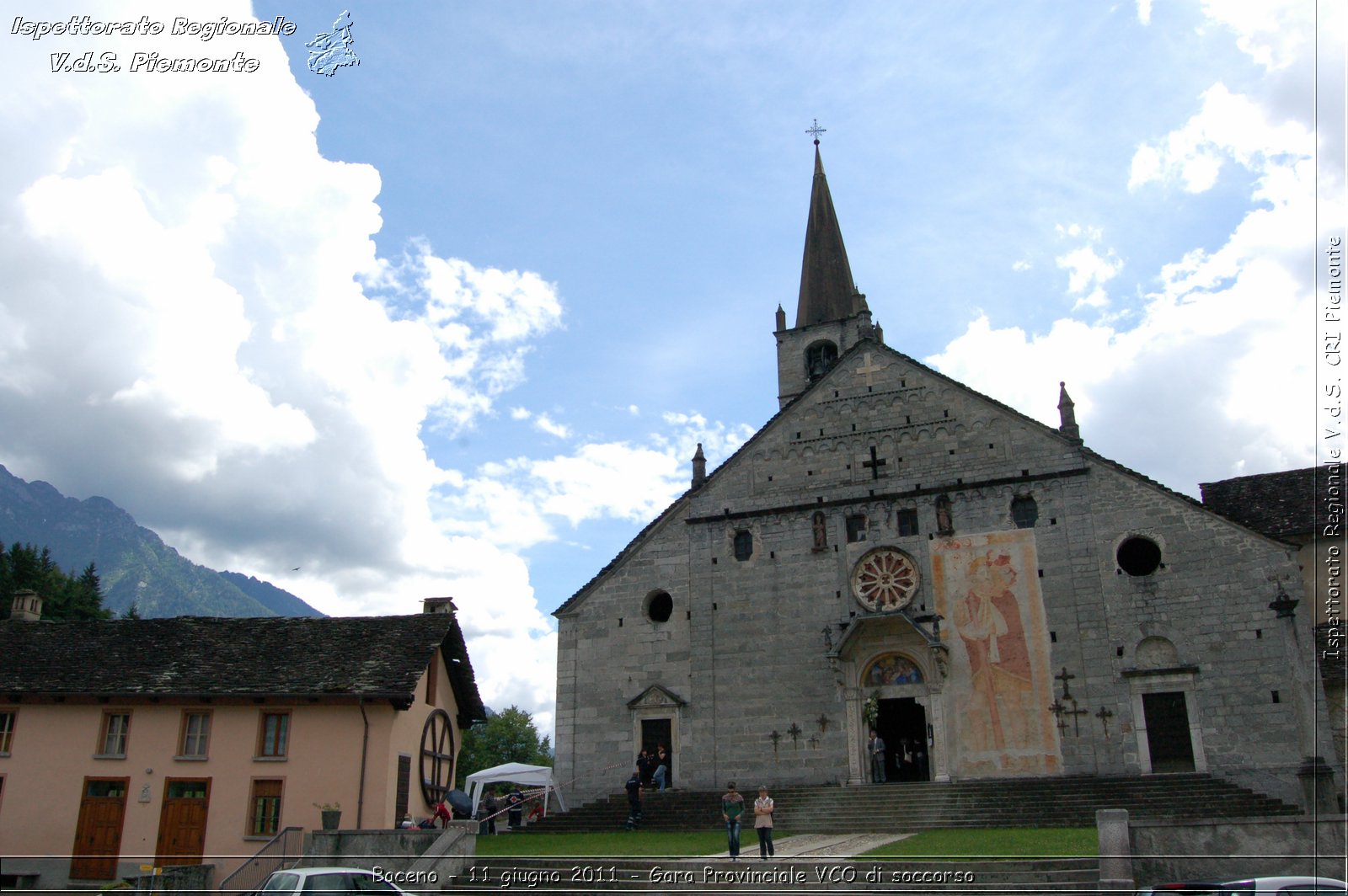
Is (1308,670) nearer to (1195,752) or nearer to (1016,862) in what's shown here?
(1195,752)

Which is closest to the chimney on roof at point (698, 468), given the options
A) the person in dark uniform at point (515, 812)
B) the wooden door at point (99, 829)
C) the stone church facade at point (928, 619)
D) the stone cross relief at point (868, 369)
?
the stone church facade at point (928, 619)

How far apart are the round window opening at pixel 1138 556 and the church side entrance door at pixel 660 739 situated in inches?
519

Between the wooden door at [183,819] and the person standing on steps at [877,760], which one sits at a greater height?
the person standing on steps at [877,760]

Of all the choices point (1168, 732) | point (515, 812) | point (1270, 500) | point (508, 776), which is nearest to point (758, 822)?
point (1168, 732)

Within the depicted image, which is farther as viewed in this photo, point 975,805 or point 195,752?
point 195,752

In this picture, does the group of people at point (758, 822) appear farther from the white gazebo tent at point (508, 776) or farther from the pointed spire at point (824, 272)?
the pointed spire at point (824, 272)

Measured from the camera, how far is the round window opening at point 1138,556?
82.3ft

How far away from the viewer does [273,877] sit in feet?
44.1

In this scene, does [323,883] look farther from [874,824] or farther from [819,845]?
[874,824]

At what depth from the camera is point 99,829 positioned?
2342cm

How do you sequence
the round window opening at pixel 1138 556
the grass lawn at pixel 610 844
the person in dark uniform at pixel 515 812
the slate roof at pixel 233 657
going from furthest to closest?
the person in dark uniform at pixel 515 812, the round window opening at pixel 1138 556, the slate roof at pixel 233 657, the grass lawn at pixel 610 844

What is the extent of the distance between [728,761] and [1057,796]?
8773 mm

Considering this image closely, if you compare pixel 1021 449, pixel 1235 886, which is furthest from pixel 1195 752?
pixel 1235 886

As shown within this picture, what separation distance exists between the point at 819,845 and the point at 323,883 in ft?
32.2
